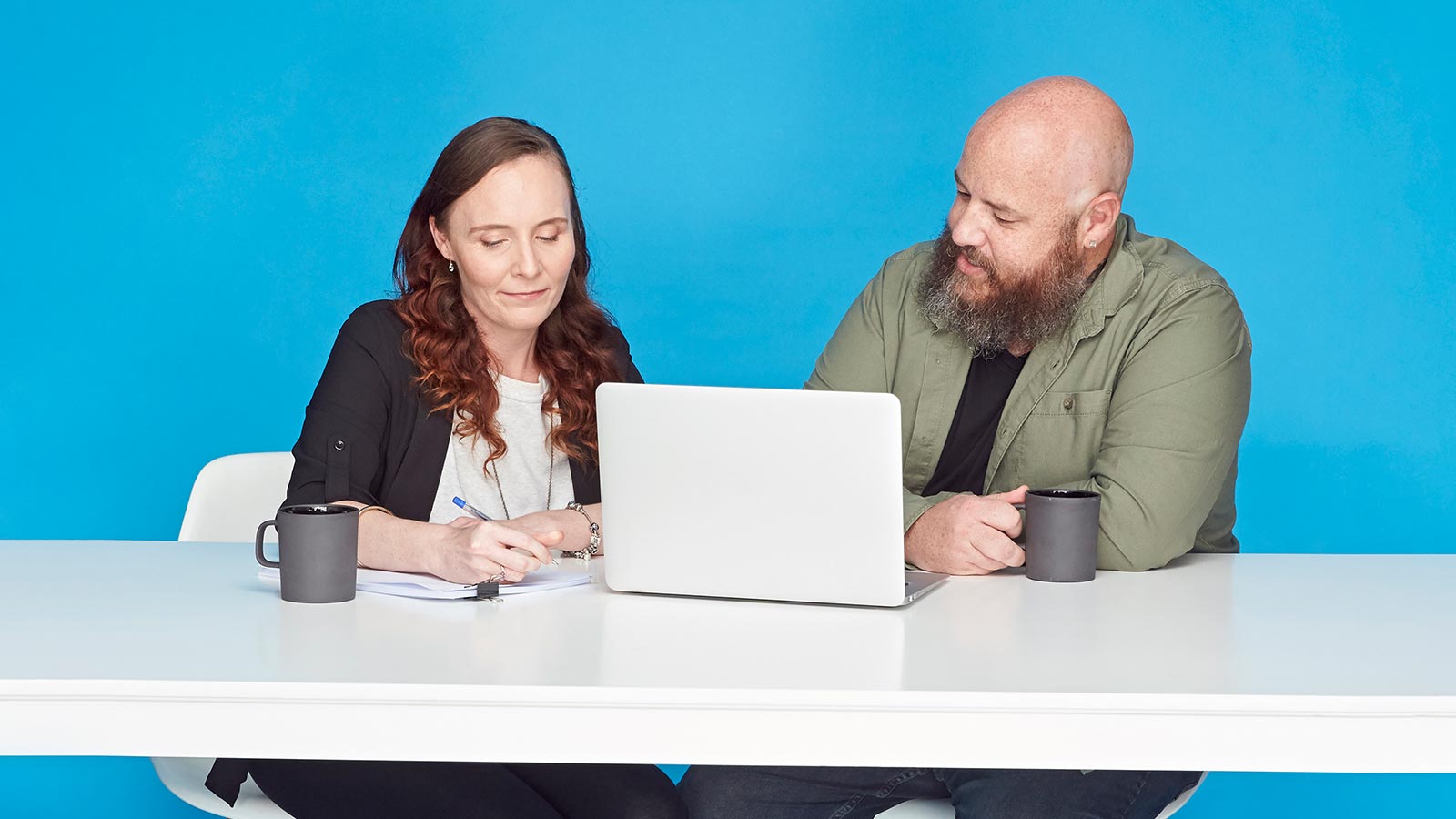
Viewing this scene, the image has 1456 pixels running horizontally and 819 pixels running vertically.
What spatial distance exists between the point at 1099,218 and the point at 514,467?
1.06 m

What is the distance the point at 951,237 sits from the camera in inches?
99.3

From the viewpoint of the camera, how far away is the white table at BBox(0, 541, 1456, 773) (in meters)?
1.42

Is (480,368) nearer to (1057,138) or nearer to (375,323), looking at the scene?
(375,323)

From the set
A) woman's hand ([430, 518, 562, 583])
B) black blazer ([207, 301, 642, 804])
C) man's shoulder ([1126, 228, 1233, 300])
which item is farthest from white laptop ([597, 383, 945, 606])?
man's shoulder ([1126, 228, 1233, 300])

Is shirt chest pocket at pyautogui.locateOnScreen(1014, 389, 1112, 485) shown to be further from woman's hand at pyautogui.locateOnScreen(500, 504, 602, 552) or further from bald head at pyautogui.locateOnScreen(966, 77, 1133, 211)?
woman's hand at pyautogui.locateOnScreen(500, 504, 602, 552)

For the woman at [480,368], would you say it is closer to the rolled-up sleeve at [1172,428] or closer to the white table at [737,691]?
the white table at [737,691]

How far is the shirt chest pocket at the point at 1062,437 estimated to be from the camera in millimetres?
2340

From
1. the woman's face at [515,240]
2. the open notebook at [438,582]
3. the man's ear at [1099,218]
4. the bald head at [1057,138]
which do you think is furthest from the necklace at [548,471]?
the man's ear at [1099,218]

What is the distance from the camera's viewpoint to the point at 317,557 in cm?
179

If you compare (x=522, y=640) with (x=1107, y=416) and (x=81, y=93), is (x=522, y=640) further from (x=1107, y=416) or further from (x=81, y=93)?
(x=81, y=93)

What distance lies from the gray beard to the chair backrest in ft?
3.75

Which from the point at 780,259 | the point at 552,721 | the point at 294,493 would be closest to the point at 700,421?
the point at 552,721

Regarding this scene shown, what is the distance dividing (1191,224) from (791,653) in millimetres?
2598

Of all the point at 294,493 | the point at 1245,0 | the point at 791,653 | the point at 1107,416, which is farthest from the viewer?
the point at 1245,0
